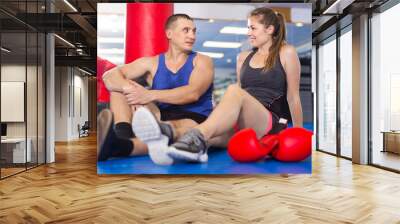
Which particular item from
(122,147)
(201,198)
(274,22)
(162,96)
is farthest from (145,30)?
(201,198)

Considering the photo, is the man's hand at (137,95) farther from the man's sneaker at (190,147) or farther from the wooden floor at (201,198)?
the wooden floor at (201,198)

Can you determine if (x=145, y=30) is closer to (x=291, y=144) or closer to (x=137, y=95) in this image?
(x=137, y=95)

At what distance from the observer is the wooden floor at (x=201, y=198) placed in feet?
13.0

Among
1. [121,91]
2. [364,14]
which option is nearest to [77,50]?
[121,91]

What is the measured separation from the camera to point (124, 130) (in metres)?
6.09

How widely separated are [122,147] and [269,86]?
2.44m

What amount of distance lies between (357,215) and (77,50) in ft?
35.1

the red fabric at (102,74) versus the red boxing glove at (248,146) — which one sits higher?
the red fabric at (102,74)

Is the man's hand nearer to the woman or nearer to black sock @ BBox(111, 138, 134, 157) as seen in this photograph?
black sock @ BBox(111, 138, 134, 157)

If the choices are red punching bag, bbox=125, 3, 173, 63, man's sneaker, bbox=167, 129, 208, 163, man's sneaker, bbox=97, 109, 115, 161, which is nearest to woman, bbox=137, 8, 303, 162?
man's sneaker, bbox=167, 129, 208, 163

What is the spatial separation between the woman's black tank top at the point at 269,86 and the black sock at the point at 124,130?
185cm

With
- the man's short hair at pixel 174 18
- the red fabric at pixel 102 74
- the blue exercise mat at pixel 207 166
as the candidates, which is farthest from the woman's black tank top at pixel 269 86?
the red fabric at pixel 102 74

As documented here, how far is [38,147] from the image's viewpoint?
786 centimetres

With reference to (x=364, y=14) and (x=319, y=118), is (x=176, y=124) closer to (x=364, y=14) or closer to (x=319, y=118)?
(x=364, y=14)
